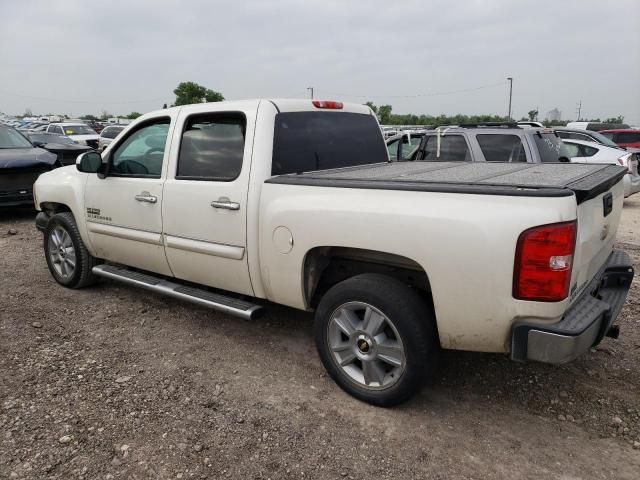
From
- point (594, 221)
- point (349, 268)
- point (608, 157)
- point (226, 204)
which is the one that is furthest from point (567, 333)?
point (608, 157)

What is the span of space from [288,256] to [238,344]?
3.67 feet

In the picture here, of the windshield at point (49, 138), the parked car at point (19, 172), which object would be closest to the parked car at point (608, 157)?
the parked car at point (19, 172)

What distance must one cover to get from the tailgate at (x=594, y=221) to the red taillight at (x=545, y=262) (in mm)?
120

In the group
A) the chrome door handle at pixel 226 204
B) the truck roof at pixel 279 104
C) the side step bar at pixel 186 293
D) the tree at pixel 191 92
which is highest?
the tree at pixel 191 92

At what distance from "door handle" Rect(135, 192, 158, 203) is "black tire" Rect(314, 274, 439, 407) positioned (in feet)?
5.58

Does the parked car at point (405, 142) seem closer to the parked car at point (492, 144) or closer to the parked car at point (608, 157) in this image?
the parked car at point (492, 144)

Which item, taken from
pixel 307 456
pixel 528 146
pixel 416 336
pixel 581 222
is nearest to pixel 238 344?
pixel 307 456

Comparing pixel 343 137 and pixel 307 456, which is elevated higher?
pixel 343 137

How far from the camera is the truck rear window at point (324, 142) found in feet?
11.3

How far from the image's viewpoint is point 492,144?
6805 mm

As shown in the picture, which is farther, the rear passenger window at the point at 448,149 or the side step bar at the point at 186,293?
the rear passenger window at the point at 448,149

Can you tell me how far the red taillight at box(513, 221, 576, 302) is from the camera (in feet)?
7.43

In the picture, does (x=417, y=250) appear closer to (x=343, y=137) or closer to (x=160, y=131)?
(x=343, y=137)

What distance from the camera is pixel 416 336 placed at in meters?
2.69
